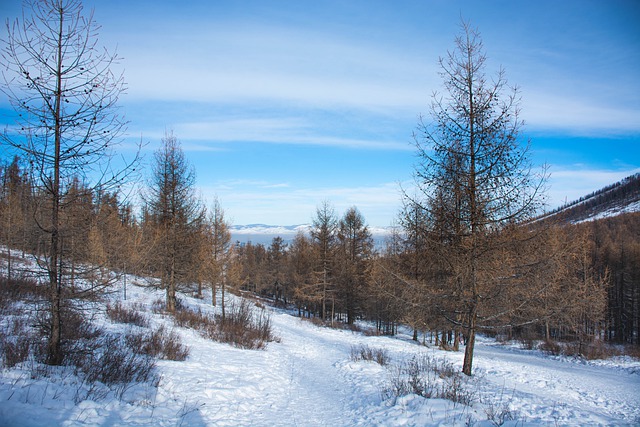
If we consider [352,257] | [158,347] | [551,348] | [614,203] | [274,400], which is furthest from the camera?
[614,203]

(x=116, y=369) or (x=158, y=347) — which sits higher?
(x=116, y=369)

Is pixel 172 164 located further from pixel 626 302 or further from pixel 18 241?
pixel 626 302

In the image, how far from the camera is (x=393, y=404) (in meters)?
5.86

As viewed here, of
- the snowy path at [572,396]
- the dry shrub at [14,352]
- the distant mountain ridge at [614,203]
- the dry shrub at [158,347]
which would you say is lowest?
the snowy path at [572,396]

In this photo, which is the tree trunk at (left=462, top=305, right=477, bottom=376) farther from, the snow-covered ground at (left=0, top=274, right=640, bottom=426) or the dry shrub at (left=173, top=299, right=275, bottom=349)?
the dry shrub at (left=173, top=299, right=275, bottom=349)

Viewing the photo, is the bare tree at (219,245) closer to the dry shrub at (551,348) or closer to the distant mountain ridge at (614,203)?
the dry shrub at (551,348)

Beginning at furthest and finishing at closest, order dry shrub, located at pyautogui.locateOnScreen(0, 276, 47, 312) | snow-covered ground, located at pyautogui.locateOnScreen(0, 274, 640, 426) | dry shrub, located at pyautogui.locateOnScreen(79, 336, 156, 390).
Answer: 1. dry shrub, located at pyautogui.locateOnScreen(0, 276, 47, 312)
2. dry shrub, located at pyautogui.locateOnScreen(79, 336, 156, 390)
3. snow-covered ground, located at pyautogui.locateOnScreen(0, 274, 640, 426)

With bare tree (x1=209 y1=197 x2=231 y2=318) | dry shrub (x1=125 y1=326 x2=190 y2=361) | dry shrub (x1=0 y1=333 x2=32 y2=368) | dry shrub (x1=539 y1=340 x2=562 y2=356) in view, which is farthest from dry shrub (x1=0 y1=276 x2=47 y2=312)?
dry shrub (x1=539 y1=340 x2=562 y2=356)

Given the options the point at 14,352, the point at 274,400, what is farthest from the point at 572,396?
the point at 14,352

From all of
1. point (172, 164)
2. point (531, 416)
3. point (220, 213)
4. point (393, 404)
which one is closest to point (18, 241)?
point (393, 404)

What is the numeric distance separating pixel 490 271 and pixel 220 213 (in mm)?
19216

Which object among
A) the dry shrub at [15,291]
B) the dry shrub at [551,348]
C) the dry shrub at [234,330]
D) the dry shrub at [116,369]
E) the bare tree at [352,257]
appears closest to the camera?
the dry shrub at [116,369]

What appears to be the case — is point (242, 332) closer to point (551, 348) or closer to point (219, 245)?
point (219, 245)

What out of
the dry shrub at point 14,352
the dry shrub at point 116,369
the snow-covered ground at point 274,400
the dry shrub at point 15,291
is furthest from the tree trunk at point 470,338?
the dry shrub at point 15,291
